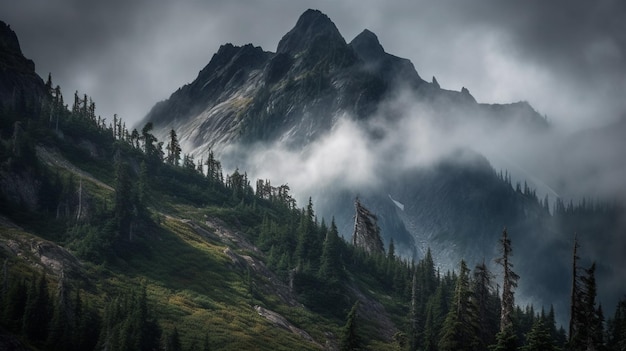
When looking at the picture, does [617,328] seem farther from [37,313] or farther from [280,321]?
[37,313]

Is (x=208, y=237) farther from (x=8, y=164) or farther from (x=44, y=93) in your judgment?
(x=44, y=93)

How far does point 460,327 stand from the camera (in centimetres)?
5006

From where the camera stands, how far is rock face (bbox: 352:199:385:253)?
145750 millimetres

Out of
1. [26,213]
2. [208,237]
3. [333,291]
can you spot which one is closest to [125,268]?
[26,213]

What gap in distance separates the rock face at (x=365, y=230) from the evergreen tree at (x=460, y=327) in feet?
290

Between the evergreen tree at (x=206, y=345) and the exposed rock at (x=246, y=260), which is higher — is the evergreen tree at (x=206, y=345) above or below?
below

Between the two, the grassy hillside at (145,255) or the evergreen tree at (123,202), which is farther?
the evergreen tree at (123,202)

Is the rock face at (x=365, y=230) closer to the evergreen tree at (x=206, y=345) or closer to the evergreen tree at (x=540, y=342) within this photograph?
the evergreen tree at (x=206, y=345)

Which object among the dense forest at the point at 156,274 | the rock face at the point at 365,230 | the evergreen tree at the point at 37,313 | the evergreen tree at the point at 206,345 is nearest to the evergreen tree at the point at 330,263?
the dense forest at the point at 156,274

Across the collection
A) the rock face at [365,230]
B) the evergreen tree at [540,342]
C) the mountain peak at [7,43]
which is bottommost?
the evergreen tree at [540,342]

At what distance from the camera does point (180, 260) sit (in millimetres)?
109688

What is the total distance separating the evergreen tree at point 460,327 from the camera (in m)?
49.2

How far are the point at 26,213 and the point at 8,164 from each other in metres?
13.0

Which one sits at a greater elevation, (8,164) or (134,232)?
(8,164)
